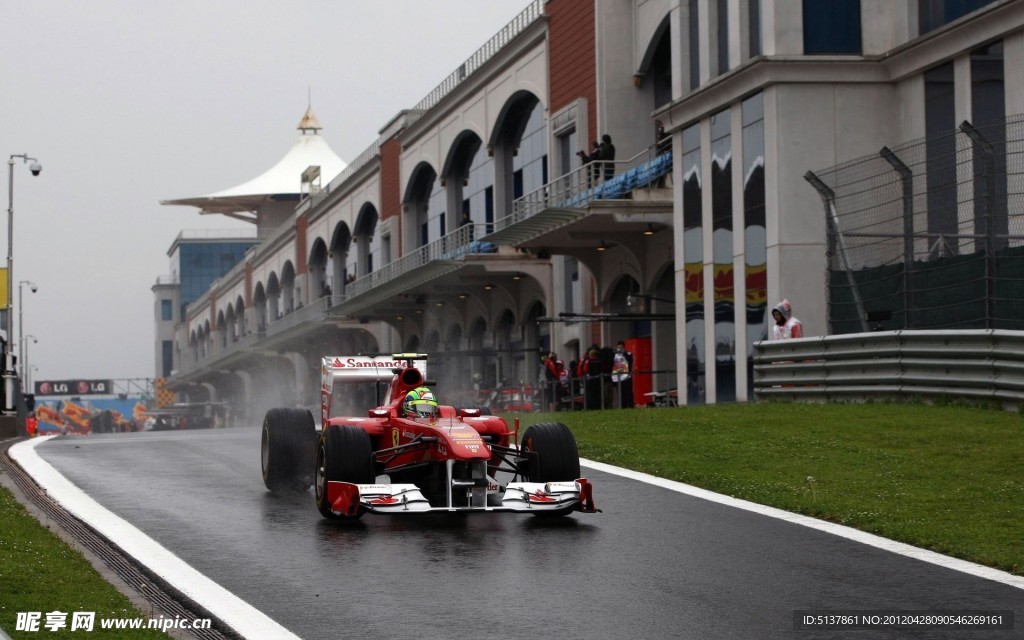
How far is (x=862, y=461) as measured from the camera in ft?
45.4

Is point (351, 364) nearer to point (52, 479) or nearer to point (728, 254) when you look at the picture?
point (52, 479)

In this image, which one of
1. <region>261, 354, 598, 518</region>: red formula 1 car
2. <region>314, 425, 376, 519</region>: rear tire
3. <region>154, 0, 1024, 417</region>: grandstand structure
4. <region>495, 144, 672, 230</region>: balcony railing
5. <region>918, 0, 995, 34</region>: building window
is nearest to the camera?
<region>261, 354, 598, 518</region>: red formula 1 car

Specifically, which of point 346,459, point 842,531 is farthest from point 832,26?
point 346,459

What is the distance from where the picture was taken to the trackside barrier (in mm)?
16797

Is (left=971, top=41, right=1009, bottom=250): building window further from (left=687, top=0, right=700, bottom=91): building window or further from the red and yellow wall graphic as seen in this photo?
(left=687, top=0, right=700, bottom=91): building window

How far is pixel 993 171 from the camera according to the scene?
56.0 feet

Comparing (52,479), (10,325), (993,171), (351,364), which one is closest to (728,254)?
(993,171)

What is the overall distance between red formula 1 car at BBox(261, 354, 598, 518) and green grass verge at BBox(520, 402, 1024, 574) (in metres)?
1.25

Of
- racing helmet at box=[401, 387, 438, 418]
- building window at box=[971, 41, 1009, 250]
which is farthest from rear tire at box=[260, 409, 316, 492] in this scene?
building window at box=[971, 41, 1009, 250]

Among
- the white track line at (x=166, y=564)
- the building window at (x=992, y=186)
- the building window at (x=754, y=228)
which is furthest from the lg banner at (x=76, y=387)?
the building window at (x=992, y=186)

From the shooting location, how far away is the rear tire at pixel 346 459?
11148mm

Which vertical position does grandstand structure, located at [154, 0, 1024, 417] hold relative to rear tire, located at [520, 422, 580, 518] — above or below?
above

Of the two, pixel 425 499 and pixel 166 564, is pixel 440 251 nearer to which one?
pixel 425 499

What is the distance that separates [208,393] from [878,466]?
11435 cm
